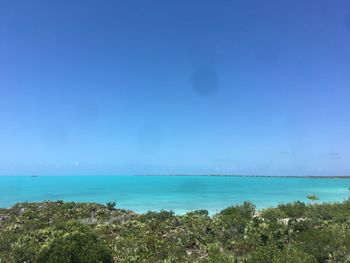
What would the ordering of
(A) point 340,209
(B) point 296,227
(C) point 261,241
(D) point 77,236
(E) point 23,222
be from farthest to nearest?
(A) point 340,209 < (E) point 23,222 < (B) point 296,227 < (C) point 261,241 < (D) point 77,236

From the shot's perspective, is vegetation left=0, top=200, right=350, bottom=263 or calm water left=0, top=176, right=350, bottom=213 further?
calm water left=0, top=176, right=350, bottom=213

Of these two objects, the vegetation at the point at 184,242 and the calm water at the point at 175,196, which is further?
the calm water at the point at 175,196

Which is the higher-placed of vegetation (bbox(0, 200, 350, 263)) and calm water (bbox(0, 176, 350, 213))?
vegetation (bbox(0, 200, 350, 263))

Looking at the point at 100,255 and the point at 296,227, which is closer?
the point at 100,255

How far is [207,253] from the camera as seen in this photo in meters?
12.6

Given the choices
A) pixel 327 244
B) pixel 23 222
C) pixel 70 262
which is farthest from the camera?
pixel 23 222

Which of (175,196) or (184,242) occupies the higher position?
(184,242)

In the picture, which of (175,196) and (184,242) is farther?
(175,196)

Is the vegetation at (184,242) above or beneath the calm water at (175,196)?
above

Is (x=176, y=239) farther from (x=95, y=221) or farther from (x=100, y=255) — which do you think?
(x=95, y=221)

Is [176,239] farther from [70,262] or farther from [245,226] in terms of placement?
[70,262]

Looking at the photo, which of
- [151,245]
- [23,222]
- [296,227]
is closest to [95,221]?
[23,222]

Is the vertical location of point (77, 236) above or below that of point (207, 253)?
above

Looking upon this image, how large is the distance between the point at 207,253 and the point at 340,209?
14501 millimetres
